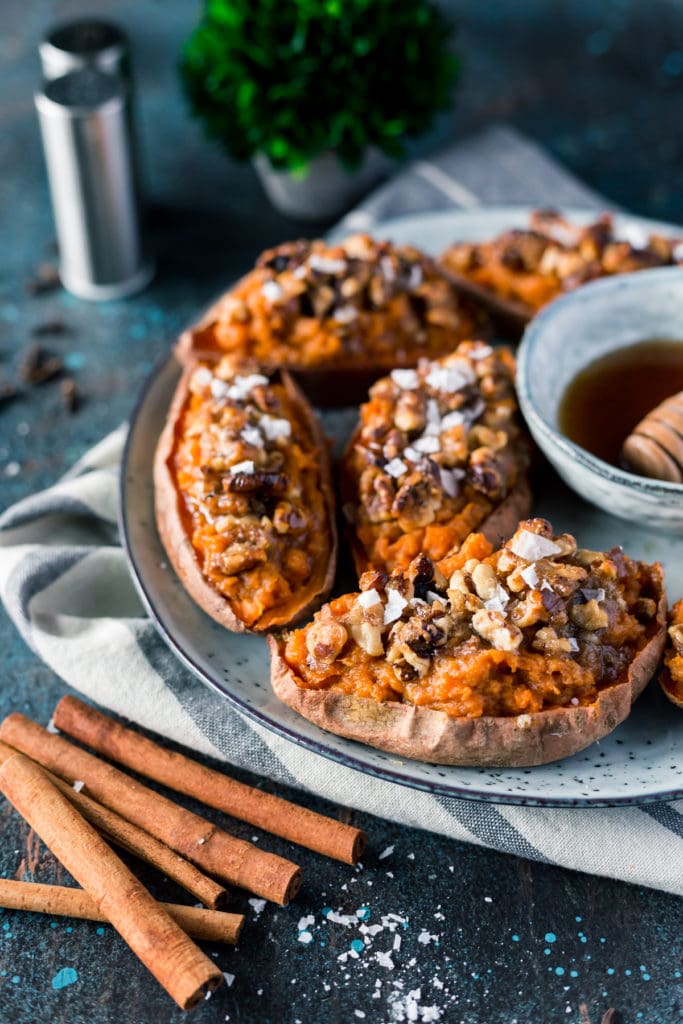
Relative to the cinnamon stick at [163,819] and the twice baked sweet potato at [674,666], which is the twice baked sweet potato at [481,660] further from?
the cinnamon stick at [163,819]

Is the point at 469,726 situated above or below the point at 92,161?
below

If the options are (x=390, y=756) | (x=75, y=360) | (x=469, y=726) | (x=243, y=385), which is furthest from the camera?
(x=75, y=360)

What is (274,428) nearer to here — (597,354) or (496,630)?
(496,630)

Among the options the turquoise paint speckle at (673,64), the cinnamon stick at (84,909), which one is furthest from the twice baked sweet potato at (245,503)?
the turquoise paint speckle at (673,64)

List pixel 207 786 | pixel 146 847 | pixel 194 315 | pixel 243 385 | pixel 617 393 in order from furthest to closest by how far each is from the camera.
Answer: pixel 194 315 → pixel 617 393 → pixel 243 385 → pixel 207 786 → pixel 146 847

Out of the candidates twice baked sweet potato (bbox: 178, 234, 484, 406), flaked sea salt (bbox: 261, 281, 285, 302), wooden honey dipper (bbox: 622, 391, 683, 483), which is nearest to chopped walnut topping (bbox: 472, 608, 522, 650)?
wooden honey dipper (bbox: 622, 391, 683, 483)

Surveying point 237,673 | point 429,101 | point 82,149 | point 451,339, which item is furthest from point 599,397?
point 82,149

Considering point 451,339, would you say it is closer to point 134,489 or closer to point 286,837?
point 134,489

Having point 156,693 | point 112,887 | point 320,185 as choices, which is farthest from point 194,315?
point 112,887
